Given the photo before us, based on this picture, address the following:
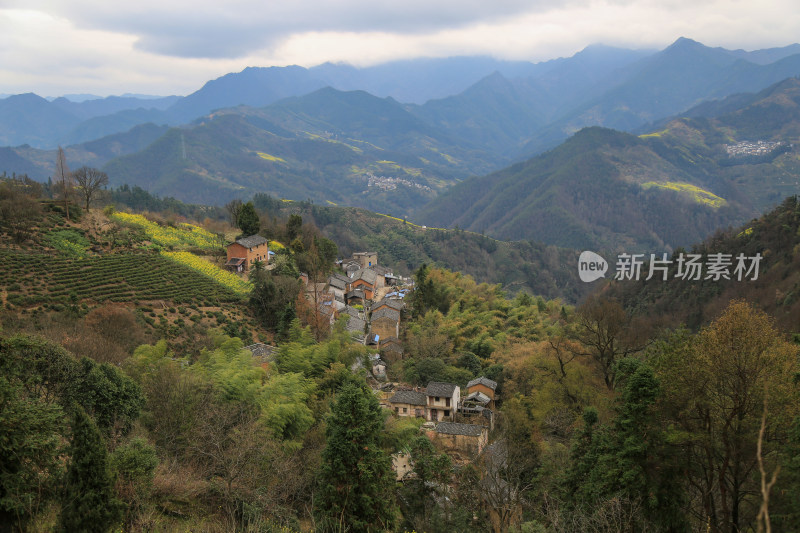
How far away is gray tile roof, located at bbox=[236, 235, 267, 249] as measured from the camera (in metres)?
37.1

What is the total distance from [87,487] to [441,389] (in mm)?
17894

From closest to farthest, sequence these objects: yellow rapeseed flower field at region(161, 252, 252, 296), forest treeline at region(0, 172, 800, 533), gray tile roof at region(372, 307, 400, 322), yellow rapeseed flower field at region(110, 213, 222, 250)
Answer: forest treeline at region(0, 172, 800, 533), yellow rapeseed flower field at region(161, 252, 252, 296), gray tile roof at region(372, 307, 400, 322), yellow rapeseed flower field at region(110, 213, 222, 250)

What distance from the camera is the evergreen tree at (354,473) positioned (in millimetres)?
10461

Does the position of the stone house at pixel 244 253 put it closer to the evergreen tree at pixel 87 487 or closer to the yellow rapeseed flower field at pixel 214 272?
the yellow rapeseed flower field at pixel 214 272

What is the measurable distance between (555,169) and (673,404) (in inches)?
6665

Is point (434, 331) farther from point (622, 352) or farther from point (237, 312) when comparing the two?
point (622, 352)

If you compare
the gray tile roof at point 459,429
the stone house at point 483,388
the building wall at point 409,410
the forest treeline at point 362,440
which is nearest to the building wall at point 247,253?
the forest treeline at point 362,440

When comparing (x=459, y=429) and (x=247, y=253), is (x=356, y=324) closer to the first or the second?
(x=247, y=253)

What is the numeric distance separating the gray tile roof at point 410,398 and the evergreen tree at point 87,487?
16831 mm

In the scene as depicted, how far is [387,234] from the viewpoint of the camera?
96062mm

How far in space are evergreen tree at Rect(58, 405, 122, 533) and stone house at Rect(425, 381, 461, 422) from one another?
676 inches

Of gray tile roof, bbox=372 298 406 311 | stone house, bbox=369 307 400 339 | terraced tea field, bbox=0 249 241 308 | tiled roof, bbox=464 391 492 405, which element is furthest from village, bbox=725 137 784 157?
terraced tea field, bbox=0 249 241 308

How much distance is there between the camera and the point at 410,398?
23.8m

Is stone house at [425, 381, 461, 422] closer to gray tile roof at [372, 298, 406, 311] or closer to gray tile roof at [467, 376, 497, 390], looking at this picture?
gray tile roof at [467, 376, 497, 390]
